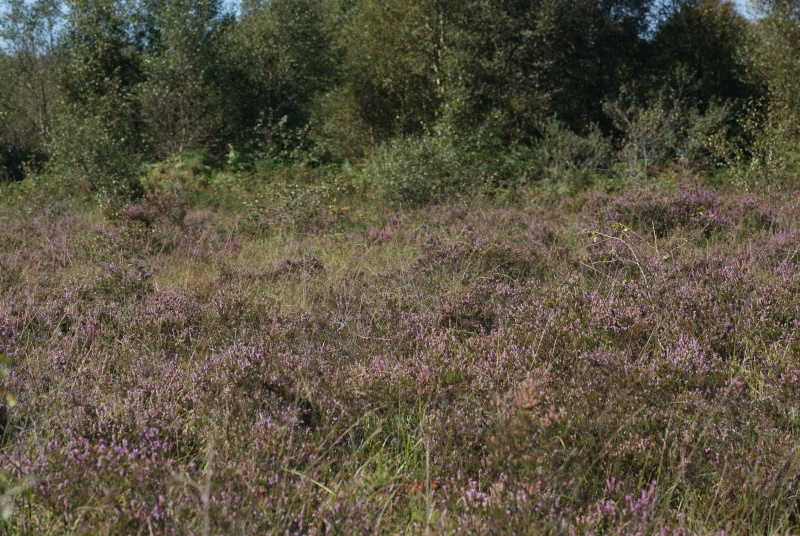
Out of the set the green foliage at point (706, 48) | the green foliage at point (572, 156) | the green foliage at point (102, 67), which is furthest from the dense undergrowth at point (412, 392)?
the green foliage at point (102, 67)

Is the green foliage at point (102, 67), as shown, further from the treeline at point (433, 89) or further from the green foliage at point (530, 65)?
the green foliage at point (530, 65)

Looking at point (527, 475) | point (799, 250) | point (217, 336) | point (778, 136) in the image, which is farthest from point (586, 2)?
point (527, 475)

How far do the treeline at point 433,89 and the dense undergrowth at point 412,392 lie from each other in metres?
5.34

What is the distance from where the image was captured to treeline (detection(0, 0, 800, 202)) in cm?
1212

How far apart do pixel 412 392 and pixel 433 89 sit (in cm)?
1590

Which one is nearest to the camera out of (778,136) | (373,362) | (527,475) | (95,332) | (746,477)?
(527,475)

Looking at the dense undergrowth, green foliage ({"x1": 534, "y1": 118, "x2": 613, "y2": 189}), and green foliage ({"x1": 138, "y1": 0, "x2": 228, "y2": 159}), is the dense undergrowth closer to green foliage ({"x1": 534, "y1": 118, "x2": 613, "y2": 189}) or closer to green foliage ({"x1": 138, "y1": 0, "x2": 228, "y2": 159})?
green foliage ({"x1": 534, "y1": 118, "x2": 613, "y2": 189})

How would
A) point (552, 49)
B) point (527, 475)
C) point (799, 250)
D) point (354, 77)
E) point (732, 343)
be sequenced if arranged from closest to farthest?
point (527, 475)
point (732, 343)
point (799, 250)
point (552, 49)
point (354, 77)

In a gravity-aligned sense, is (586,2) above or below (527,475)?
above

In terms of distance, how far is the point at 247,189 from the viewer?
12594 mm

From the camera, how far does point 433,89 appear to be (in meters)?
18.1

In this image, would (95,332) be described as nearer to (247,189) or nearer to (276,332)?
(276,332)

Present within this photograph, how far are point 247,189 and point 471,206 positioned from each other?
5061mm

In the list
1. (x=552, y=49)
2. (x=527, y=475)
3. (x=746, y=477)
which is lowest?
(x=746, y=477)
